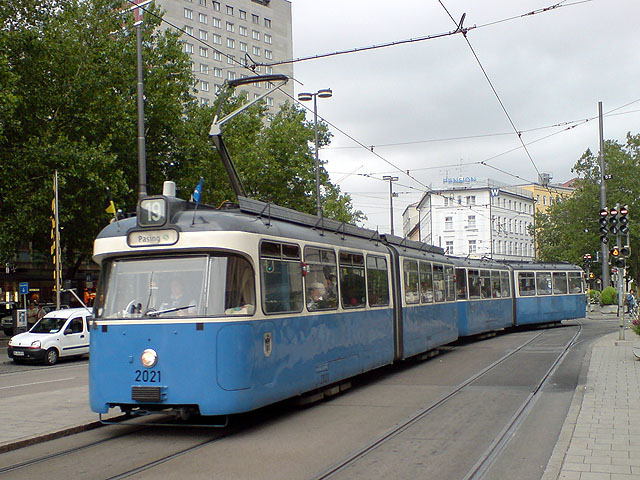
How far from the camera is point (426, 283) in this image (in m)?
17.9

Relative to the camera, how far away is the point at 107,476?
7.02 metres

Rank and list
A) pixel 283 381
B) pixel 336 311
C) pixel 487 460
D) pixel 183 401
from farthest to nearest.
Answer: pixel 336 311
pixel 283 381
pixel 183 401
pixel 487 460

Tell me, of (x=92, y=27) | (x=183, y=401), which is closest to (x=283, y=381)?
(x=183, y=401)

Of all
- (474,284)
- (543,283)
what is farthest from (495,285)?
(543,283)

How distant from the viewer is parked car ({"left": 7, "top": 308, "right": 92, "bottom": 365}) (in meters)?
22.0

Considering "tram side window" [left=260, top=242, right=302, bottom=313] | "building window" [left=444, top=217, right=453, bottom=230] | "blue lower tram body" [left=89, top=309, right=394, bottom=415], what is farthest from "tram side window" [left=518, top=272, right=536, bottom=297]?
"building window" [left=444, top=217, right=453, bottom=230]

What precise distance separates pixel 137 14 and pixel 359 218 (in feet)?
103

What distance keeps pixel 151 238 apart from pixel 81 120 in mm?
24860

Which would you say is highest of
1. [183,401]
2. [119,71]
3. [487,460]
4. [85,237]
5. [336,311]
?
[119,71]

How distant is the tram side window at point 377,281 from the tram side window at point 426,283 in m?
2.73

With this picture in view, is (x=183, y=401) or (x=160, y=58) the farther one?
(x=160, y=58)

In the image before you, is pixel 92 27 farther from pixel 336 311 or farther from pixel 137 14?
pixel 137 14

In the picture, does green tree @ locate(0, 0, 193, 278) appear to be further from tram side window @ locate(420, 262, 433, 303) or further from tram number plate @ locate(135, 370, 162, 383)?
tram number plate @ locate(135, 370, 162, 383)

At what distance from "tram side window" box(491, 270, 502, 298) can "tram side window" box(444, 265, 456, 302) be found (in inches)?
266
